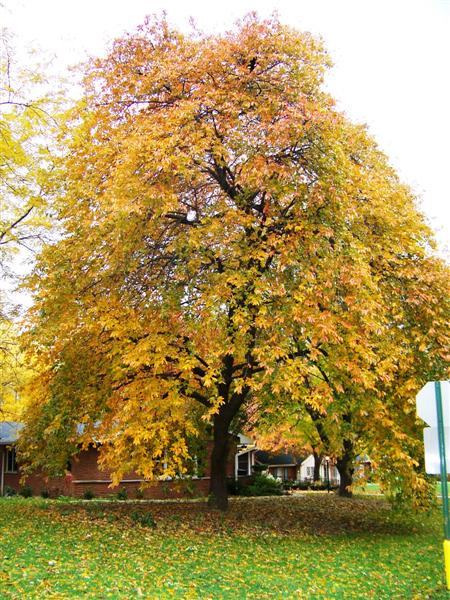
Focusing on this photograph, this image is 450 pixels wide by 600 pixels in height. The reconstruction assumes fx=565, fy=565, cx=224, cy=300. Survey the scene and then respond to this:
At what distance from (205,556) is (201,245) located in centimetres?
632

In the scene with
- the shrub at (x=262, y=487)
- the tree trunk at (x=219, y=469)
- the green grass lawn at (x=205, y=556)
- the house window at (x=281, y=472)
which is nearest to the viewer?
the green grass lawn at (x=205, y=556)

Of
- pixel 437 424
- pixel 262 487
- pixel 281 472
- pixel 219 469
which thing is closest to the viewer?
pixel 437 424

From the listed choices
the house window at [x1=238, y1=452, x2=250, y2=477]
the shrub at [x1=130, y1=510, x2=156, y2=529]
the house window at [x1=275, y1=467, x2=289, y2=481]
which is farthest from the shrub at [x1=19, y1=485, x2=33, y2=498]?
the house window at [x1=275, y1=467, x2=289, y2=481]

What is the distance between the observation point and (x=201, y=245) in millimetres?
12500

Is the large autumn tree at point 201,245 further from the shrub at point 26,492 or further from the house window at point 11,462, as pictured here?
the house window at point 11,462

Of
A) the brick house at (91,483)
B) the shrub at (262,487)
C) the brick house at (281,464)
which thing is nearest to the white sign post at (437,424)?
the brick house at (91,483)

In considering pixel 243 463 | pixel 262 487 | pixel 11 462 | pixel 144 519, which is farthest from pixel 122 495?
pixel 243 463

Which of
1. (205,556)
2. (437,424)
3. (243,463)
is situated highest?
(437,424)

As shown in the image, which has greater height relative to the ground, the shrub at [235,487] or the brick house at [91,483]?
the brick house at [91,483]

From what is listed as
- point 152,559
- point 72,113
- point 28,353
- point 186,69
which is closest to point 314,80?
point 186,69

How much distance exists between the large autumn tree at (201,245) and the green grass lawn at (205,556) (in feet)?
5.10

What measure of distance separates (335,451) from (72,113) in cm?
1059

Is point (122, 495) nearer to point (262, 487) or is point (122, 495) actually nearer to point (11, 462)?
point (262, 487)

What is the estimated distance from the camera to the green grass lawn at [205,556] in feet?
27.7
